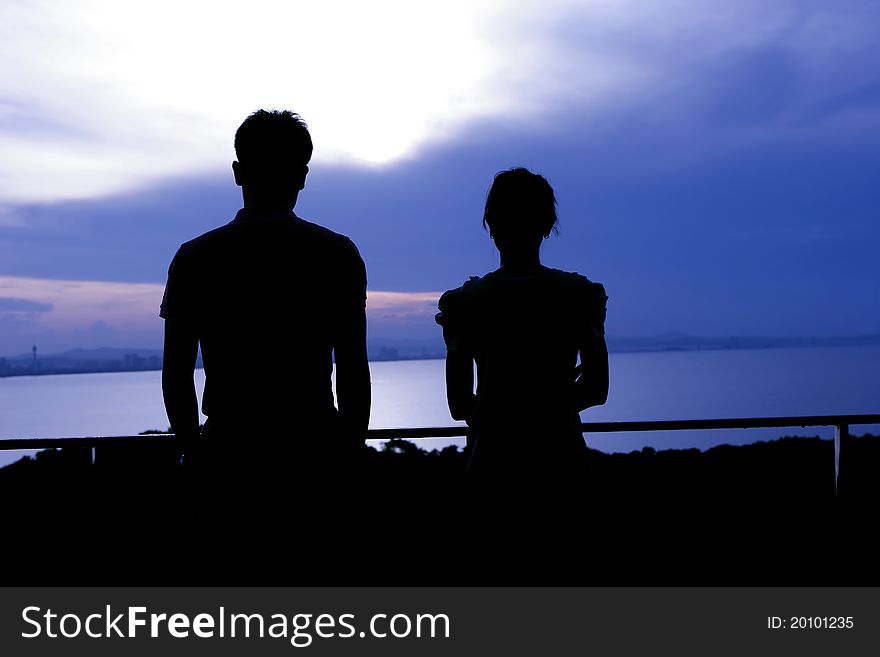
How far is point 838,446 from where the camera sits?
362cm

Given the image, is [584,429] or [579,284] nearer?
[579,284]

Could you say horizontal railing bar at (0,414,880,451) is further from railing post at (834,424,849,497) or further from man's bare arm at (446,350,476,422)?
man's bare arm at (446,350,476,422)

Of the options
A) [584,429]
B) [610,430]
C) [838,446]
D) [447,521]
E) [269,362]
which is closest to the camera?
[269,362]

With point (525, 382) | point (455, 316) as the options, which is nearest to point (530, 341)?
point (525, 382)

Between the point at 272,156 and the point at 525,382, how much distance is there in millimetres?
829

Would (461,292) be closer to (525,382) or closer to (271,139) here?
(525,382)

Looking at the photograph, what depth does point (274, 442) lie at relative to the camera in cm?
181

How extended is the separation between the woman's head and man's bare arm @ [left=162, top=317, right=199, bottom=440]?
806 mm

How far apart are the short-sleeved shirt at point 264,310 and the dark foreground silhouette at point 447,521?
827 mm

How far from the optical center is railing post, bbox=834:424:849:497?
358cm

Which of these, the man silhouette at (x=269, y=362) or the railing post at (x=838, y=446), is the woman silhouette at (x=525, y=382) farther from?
the railing post at (x=838, y=446)

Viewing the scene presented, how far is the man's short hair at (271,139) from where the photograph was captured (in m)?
1.87

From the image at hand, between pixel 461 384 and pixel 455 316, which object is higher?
pixel 455 316
